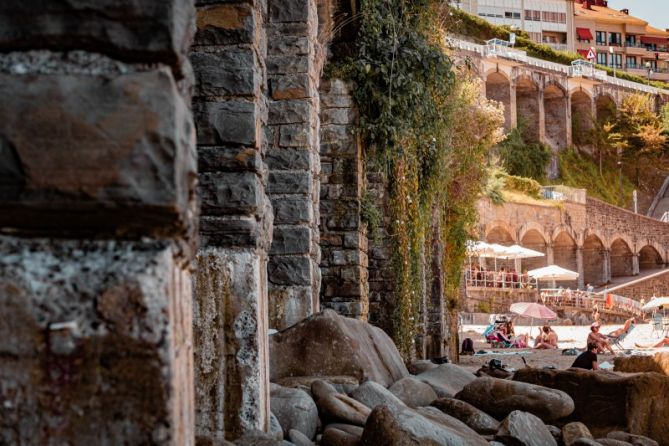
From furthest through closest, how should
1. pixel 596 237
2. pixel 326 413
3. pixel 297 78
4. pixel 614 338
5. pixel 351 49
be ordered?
pixel 596 237 < pixel 614 338 < pixel 351 49 < pixel 297 78 < pixel 326 413

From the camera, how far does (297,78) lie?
7852mm

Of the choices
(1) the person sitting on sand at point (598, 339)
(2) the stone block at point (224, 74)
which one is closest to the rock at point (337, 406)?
(2) the stone block at point (224, 74)

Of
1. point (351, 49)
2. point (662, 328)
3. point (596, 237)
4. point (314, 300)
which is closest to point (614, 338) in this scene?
point (662, 328)

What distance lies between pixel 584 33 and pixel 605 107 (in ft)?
44.5

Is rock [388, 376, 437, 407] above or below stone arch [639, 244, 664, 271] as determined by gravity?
below

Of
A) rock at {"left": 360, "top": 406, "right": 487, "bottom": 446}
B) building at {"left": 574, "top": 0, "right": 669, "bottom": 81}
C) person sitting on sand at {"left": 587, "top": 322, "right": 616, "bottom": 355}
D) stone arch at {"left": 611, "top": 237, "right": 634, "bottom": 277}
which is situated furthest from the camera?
building at {"left": 574, "top": 0, "right": 669, "bottom": 81}

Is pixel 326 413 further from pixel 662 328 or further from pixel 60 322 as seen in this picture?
pixel 662 328

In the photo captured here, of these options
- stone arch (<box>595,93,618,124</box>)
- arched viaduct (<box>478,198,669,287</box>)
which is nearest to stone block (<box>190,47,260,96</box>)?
arched viaduct (<box>478,198,669,287</box>)

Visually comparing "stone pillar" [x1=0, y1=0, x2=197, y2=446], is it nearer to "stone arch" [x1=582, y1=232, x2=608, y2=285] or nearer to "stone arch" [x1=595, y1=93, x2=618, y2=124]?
"stone arch" [x1=582, y1=232, x2=608, y2=285]

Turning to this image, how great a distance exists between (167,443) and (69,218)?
18.2 inches

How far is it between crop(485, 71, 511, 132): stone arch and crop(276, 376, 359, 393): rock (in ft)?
170

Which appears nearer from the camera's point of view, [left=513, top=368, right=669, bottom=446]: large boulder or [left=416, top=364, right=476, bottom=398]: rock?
[left=513, top=368, right=669, bottom=446]: large boulder

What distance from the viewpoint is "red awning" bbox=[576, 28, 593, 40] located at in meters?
75.3

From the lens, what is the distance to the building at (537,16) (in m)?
68.9
